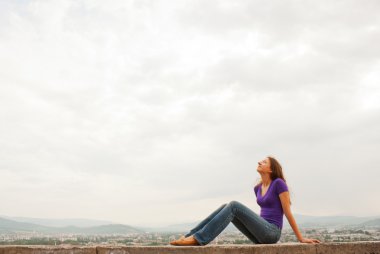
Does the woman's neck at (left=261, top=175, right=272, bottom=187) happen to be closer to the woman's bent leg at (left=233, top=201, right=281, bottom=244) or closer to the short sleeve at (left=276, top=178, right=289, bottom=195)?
the short sleeve at (left=276, top=178, right=289, bottom=195)

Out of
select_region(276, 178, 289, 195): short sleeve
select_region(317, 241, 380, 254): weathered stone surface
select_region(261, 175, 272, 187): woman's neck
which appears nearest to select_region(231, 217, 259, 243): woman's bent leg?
select_region(276, 178, 289, 195): short sleeve

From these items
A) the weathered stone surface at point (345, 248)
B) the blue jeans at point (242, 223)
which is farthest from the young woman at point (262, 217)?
the weathered stone surface at point (345, 248)

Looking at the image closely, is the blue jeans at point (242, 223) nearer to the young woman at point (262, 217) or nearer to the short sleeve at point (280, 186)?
the young woman at point (262, 217)

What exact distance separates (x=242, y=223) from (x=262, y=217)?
1.37ft

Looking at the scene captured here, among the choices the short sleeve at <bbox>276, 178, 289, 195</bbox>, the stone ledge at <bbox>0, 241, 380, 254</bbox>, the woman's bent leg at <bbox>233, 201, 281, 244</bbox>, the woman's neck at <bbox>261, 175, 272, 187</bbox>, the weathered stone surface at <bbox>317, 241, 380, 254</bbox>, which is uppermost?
the woman's neck at <bbox>261, 175, 272, 187</bbox>

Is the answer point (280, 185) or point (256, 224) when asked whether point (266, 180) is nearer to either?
point (280, 185)

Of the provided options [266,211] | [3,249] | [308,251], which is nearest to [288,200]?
[266,211]

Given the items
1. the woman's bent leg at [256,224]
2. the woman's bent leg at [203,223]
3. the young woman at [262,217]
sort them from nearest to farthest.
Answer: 1. the young woman at [262,217]
2. the woman's bent leg at [203,223]
3. the woman's bent leg at [256,224]

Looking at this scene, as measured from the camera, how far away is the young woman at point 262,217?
560 centimetres

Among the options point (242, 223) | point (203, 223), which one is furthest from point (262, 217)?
point (203, 223)

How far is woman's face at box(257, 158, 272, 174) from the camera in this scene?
254 inches

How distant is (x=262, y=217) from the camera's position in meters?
6.26

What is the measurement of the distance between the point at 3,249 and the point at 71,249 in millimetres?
933

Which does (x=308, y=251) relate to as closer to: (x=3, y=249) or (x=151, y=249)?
(x=151, y=249)
